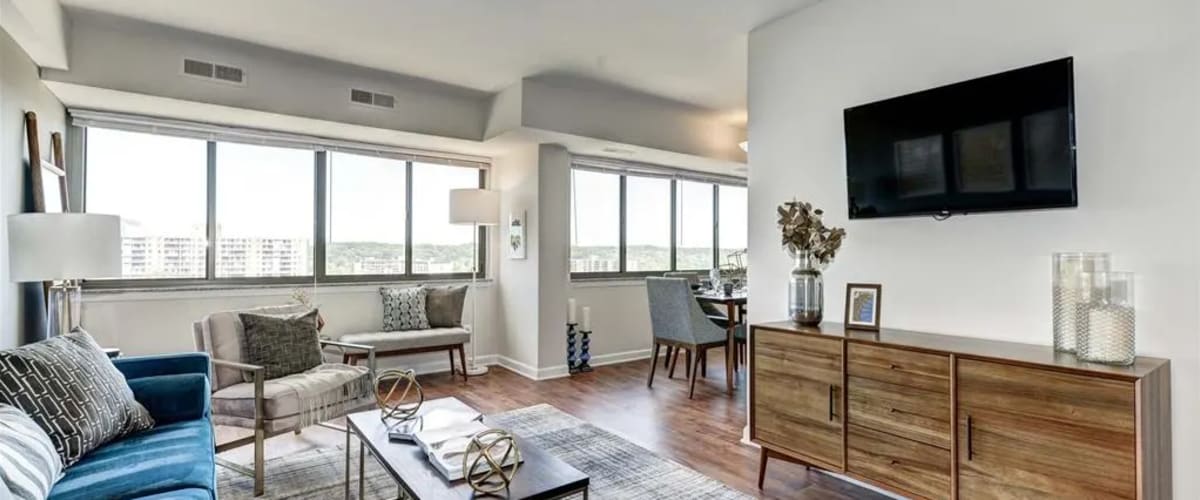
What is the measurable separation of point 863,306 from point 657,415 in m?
1.74

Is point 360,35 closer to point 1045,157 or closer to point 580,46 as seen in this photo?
point 580,46

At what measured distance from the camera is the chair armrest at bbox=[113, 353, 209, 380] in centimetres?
241

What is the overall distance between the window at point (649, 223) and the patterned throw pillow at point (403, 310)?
4.95 feet

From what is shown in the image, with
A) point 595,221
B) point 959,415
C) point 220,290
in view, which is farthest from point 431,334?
point 959,415

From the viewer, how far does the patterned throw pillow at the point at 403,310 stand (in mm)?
4797

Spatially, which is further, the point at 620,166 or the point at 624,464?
the point at 620,166

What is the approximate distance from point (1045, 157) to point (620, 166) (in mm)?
4027

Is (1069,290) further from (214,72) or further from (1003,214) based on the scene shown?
(214,72)

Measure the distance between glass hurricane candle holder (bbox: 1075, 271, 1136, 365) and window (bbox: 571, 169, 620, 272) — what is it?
13.6 ft

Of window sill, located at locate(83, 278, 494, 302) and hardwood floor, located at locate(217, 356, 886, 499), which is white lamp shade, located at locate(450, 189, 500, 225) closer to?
window sill, located at locate(83, 278, 494, 302)

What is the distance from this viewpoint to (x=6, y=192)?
2.70 m

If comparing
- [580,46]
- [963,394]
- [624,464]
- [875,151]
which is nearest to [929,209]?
[875,151]

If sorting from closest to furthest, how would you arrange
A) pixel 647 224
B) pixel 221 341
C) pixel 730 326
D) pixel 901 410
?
pixel 901 410 < pixel 221 341 < pixel 730 326 < pixel 647 224

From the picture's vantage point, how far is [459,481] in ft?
5.52
